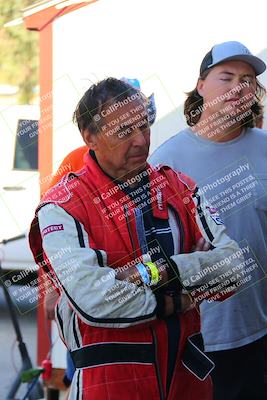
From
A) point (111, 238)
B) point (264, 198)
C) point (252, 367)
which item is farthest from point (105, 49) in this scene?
point (111, 238)

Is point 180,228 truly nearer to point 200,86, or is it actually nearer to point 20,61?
point 200,86

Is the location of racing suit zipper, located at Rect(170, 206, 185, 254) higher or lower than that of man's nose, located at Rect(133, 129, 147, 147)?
lower

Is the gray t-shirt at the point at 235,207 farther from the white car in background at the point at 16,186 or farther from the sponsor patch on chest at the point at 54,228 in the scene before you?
the white car in background at the point at 16,186

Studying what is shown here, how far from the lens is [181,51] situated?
16.3ft

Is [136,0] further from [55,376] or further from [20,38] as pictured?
[20,38]

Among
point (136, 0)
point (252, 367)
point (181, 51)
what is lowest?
point (252, 367)

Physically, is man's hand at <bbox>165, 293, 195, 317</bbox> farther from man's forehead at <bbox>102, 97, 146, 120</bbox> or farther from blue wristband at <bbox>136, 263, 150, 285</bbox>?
man's forehead at <bbox>102, 97, 146, 120</bbox>

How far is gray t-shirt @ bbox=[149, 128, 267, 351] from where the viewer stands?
3.42 m

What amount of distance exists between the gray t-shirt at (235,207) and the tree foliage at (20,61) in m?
15.6

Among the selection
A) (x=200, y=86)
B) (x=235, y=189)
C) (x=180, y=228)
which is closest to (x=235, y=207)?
(x=235, y=189)

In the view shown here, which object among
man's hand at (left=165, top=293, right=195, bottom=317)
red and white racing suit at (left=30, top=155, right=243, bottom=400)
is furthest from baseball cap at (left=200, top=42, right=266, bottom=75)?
man's hand at (left=165, top=293, right=195, bottom=317)

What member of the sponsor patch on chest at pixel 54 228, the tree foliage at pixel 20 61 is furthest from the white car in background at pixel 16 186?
the tree foliage at pixel 20 61

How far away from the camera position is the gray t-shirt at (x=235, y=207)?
342 centimetres

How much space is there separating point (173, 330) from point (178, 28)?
2.74m
